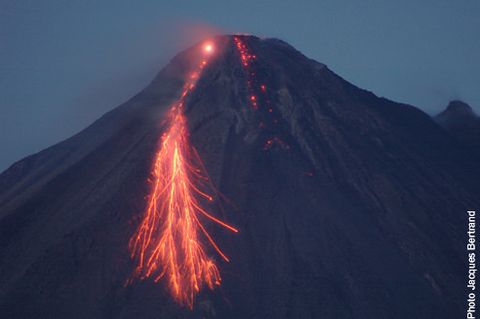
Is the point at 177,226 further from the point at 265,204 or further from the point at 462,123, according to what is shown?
the point at 462,123

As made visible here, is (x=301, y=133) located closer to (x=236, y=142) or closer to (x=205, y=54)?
(x=236, y=142)

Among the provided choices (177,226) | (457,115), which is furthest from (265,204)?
(457,115)

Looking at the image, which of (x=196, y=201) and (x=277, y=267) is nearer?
(x=277, y=267)

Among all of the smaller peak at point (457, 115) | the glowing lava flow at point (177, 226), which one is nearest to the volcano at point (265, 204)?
the glowing lava flow at point (177, 226)

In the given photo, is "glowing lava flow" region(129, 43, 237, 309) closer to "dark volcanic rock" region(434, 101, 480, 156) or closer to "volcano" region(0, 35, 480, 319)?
"volcano" region(0, 35, 480, 319)

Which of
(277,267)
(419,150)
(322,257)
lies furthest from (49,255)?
(419,150)

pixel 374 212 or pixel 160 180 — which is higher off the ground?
pixel 160 180
